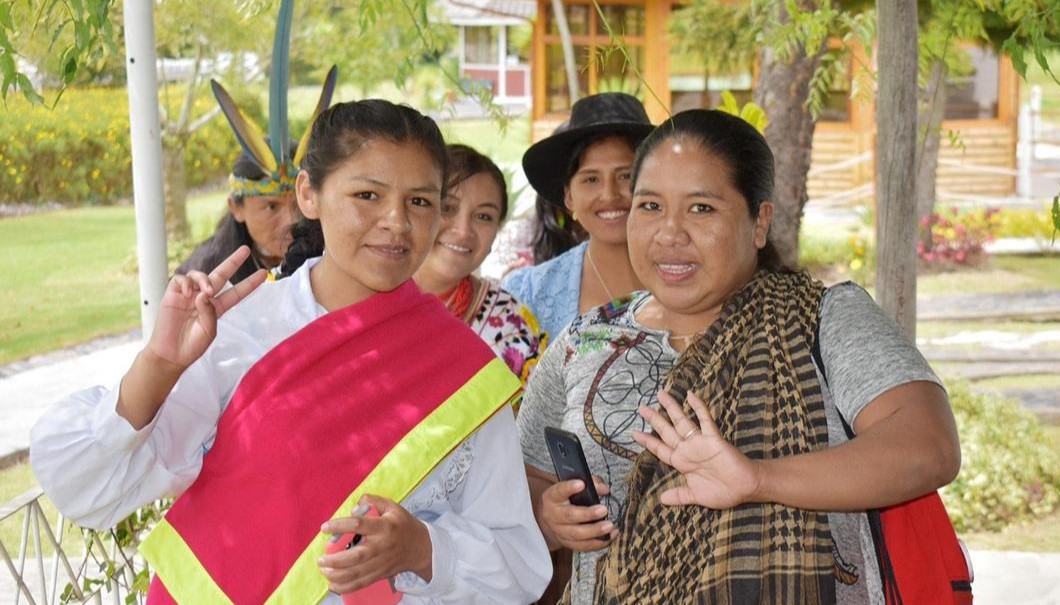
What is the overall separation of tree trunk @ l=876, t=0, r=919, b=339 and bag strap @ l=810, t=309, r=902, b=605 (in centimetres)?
177

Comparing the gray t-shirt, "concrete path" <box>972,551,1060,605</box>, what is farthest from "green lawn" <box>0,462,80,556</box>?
the gray t-shirt

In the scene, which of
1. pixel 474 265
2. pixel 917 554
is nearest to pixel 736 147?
pixel 917 554

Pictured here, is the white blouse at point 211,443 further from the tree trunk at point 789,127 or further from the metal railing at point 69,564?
the tree trunk at point 789,127

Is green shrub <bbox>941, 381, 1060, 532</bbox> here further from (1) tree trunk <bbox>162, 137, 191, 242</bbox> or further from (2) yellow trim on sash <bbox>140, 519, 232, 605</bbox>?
(1) tree trunk <bbox>162, 137, 191, 242</bbox>

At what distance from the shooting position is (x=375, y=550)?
1915 millimetres

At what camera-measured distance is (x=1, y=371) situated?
1092 centimetres

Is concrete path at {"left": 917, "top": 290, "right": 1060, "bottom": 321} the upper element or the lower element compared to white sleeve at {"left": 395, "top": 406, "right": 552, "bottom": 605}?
lower

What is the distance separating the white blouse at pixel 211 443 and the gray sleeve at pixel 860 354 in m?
0.58

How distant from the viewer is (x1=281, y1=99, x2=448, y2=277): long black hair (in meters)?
2.13

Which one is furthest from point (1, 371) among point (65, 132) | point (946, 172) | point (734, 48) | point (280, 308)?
point (946, 172)

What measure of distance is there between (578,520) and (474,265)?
4.34ft

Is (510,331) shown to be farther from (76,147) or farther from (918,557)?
(76,147)

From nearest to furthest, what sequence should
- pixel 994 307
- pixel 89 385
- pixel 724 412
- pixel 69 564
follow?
pixel 724 412 → pixel 69 564 → pixel 89 385 → pixel 994 307

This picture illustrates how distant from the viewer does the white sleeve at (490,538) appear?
6.77ft
